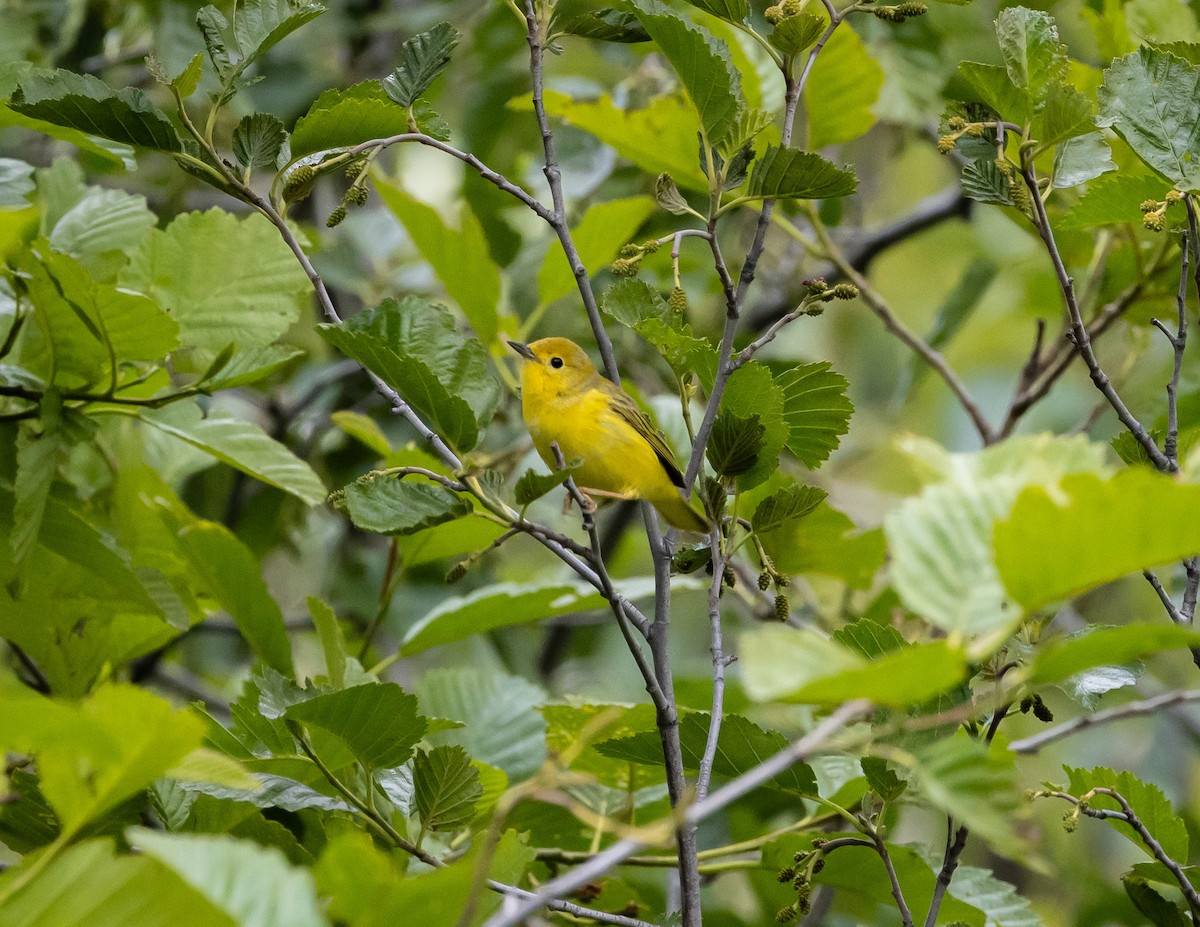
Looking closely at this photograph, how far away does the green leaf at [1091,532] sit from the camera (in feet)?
2.57

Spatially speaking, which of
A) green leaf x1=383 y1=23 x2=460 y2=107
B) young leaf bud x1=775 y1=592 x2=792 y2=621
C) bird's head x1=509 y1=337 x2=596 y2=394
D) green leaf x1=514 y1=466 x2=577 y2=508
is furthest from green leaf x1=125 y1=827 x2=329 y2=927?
bird's head x1=509 y1=337 x2=596 y2=394

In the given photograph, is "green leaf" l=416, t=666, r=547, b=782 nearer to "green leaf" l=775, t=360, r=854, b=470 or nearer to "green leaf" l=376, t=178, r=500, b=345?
"green leaf" l=376, t=178, r=500, b=345

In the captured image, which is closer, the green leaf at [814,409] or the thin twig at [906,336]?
the green leaf at [814,409]

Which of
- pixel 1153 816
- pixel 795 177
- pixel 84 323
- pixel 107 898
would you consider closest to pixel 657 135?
pixel 795 177

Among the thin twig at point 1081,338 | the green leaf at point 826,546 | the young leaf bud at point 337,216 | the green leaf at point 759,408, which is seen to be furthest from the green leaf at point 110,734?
the thin twig at point 1081,338

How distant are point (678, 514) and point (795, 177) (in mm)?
1831

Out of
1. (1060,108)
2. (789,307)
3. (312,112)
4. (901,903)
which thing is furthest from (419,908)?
(789,307)

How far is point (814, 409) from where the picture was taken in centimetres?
146

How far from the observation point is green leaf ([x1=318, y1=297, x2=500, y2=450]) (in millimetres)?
1214

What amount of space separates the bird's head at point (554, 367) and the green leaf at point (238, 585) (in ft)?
3.54

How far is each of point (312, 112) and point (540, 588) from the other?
0.93 meters

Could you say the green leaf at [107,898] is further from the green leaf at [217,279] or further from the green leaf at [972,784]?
the green leaf at [217,279]

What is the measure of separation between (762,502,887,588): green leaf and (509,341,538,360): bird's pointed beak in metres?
0.95

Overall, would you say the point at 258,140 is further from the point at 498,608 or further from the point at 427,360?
the point at 498,608
